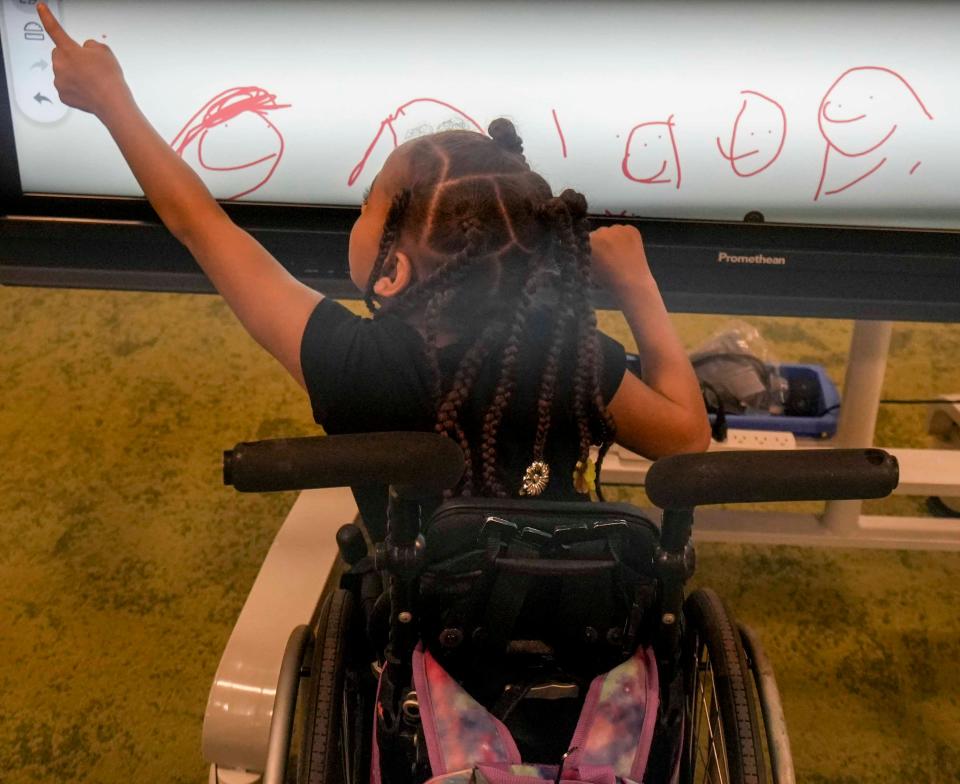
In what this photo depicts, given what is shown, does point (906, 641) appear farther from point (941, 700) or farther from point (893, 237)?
point (893, 237)

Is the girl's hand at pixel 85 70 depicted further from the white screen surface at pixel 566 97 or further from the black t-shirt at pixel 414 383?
the black t-shirt at pixel 414 383

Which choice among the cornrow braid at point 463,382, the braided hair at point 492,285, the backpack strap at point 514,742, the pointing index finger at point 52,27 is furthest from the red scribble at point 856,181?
the pointing index finger at point 52,27

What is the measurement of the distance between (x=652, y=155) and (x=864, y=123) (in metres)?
0.23

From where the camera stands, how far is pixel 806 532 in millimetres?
1589

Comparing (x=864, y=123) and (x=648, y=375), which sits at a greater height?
(x=864, y=123)

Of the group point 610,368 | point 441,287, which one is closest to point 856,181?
point 610,368

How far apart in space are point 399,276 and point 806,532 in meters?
0.96

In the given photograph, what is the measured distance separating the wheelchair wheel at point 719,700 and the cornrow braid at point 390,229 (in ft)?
1.44

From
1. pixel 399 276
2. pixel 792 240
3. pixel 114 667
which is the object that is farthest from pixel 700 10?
pixel 114 667

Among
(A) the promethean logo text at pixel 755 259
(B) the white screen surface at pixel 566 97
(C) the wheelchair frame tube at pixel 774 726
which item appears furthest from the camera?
(A) the promethean logo text at pixel 755 259

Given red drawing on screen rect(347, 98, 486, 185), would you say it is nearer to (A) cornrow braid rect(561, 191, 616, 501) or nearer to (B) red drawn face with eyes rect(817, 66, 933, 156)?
(A) cornrow braid rect(561, 191, 616, 501)

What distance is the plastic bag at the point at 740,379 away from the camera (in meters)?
1.47

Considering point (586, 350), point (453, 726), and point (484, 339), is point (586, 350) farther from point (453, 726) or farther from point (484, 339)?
point (453, 726)

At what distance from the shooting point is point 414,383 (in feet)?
2.92
